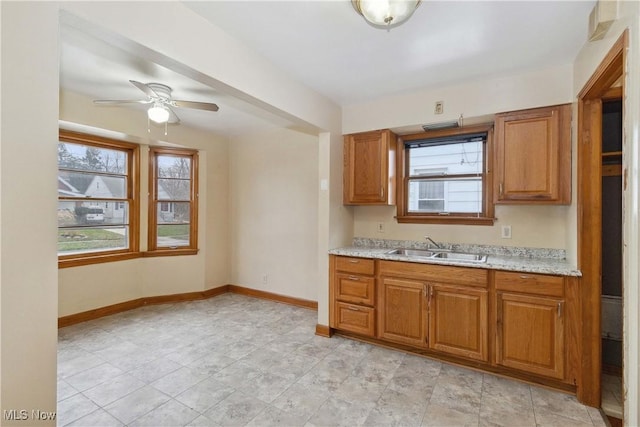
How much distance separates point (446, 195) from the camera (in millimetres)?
3135

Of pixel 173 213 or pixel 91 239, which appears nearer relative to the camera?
pixel 91 239

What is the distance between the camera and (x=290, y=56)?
2.25 metres

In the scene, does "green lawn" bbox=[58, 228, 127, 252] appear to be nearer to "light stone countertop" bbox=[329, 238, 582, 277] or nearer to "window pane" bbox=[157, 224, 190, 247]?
"window pane" bbox=[157, 224, 190, 247]

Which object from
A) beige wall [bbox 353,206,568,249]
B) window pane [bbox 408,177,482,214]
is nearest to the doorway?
beige wall [bbox 353,206,568,249]

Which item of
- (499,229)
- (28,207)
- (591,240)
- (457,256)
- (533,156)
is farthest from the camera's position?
(457,256)

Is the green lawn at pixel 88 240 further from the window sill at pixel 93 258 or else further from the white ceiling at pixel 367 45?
the white ceiling at pixel 367 45

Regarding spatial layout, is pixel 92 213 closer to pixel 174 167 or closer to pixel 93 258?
pixel 93 258

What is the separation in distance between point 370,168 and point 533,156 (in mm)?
1448

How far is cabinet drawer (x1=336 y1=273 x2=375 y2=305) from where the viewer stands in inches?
113

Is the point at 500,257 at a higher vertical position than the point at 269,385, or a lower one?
higher

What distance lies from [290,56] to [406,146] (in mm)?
1697

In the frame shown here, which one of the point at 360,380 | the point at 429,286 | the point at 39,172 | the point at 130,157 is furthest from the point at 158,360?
the point at 130,157

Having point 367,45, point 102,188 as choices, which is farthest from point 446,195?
point 102,188

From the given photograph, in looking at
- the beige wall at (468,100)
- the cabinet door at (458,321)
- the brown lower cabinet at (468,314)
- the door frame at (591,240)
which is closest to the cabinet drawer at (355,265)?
the brown lower cabinet at (468,314)
